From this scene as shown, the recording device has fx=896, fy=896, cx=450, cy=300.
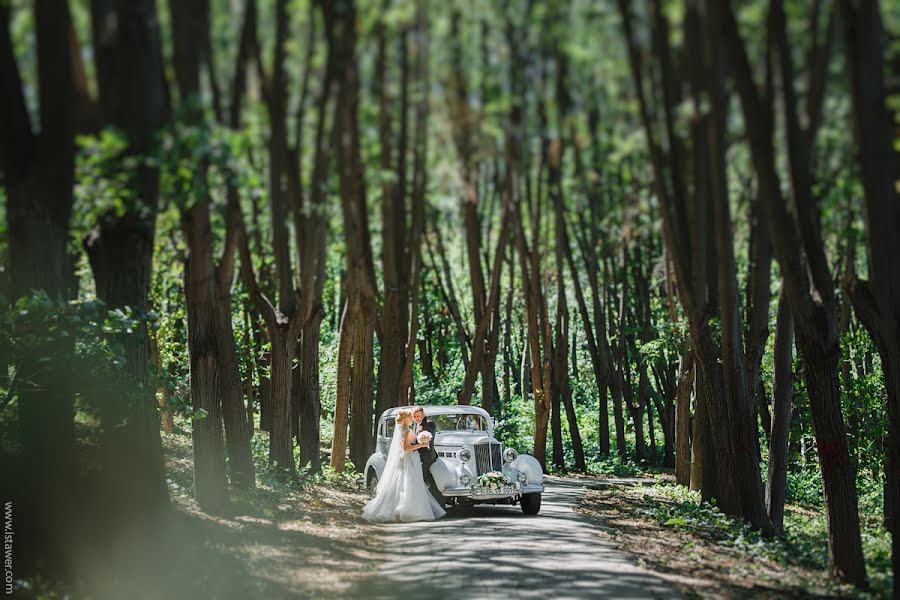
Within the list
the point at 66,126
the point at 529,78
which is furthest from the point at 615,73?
the point at 66,126

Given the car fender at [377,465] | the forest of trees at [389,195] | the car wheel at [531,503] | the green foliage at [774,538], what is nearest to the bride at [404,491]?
the car fender at [377,465]

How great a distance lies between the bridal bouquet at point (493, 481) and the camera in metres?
14.9

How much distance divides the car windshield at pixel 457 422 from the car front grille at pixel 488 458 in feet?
3.85

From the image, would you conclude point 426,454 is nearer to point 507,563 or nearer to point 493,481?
point 493,481

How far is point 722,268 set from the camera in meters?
12.1

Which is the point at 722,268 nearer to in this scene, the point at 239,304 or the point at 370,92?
the point at 370,92

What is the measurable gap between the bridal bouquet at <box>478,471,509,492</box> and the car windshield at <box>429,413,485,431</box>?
178cm

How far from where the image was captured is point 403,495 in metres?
14.3

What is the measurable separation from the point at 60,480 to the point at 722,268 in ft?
27.8

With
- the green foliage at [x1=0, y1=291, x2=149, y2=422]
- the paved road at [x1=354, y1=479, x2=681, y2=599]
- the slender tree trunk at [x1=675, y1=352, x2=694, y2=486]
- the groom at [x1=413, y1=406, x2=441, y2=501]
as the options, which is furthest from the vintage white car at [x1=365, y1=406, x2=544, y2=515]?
the green foliage at [x1=0, y1=291, x2=149, y2=422]

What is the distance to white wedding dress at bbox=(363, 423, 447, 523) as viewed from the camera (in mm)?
14117

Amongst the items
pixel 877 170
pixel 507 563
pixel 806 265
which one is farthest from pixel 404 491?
pixel 877 170

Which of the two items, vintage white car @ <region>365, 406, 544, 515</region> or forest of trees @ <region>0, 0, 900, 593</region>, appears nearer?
forest of trees @ <region>0, 0, 900, 593</region>

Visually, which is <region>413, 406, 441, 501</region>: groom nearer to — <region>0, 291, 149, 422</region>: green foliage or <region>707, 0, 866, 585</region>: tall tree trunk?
<region>0, 291, 149, 422</region>: green foliage
